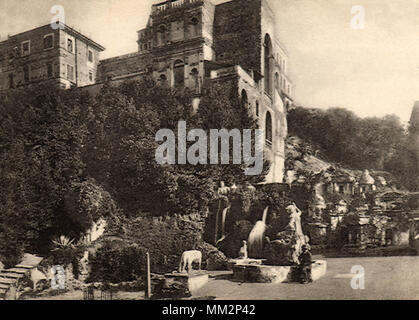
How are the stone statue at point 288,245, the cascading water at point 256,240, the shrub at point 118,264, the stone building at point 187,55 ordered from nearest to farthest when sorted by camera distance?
the stone statue at point 288,245, the shrub at point 118,264, the cascading water at point 256,240, the stone building at point 187,55

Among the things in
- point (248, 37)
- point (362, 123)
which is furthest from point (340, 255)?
point (248, 37)

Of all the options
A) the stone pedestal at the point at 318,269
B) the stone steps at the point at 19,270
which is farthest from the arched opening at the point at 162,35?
the stone pedestal at the point at 318,269

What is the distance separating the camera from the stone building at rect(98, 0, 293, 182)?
17938mm

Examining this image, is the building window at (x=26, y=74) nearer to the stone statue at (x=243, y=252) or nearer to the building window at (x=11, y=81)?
the building window at (x=11, y=81)

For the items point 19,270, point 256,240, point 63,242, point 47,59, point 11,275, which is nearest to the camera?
point 11,275

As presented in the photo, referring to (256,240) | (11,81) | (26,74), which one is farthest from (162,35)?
(256,240)

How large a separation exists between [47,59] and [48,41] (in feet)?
3.30

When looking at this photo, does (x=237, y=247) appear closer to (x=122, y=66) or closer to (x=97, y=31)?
(x=97, y=31)

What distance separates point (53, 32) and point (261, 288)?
14249 mm

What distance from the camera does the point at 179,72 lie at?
1831 cm

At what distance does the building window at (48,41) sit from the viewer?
1788 centimetres

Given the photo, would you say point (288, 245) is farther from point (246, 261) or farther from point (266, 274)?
point (246, 261)

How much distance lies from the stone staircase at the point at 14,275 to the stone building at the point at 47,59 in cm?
874

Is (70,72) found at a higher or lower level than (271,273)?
higher
